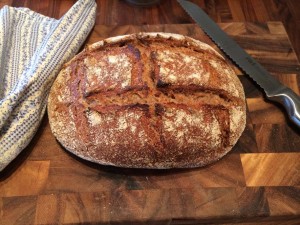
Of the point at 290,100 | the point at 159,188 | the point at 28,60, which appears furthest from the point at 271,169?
the point at 28,60

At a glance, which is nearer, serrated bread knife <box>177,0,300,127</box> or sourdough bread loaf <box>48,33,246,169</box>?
sourdough bread loaf <box>48,33,246,169</box>

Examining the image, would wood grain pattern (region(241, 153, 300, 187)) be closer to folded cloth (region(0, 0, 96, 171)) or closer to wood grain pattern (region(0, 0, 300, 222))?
wood grain pattern (region(0, 0, 300, 222))

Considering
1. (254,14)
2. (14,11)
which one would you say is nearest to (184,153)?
(14,11)

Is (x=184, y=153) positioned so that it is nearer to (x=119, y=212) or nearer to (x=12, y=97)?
(x=119, y=212)

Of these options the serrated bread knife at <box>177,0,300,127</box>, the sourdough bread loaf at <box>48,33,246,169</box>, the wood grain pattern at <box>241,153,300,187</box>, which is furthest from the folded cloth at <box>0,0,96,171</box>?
the wood grain pattern at <box>241,153,300,187</box>

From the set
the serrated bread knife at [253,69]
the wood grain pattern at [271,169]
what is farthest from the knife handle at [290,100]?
the wood grain pattern at [271,169]

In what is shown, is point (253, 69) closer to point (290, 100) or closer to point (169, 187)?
point (290, 100)
